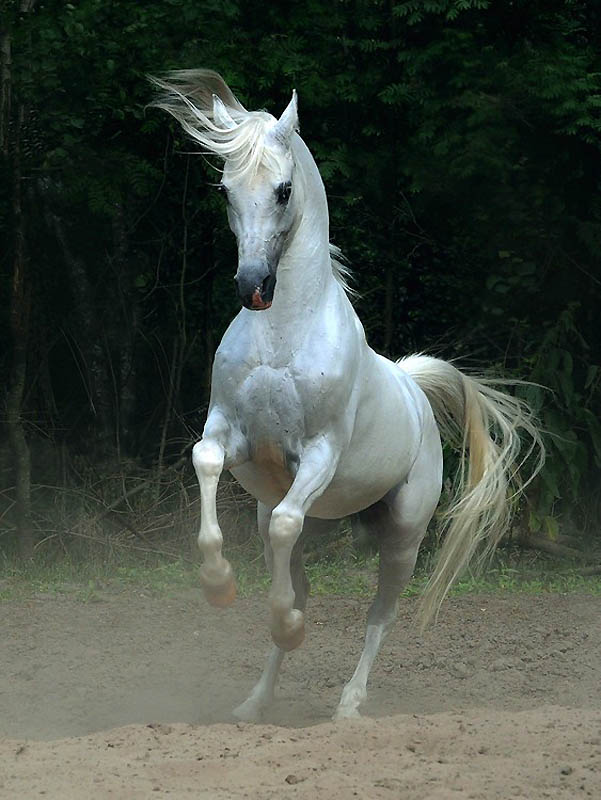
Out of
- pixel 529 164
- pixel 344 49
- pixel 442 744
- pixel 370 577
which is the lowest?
pixel 370 577

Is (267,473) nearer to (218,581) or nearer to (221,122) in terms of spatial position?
(218,581)

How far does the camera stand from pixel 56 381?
1015 centimetres

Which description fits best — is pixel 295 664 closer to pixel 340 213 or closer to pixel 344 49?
pixel 340 213

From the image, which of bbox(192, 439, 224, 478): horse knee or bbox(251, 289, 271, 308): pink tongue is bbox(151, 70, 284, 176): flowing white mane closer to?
bbox(251, 289, 271, 308): pink tongue

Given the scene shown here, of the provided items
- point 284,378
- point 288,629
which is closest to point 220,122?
point 284,378

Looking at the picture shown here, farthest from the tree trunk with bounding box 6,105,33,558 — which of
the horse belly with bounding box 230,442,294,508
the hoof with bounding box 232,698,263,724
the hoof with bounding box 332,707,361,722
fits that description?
the hoof with bounding box 332,707,361,722

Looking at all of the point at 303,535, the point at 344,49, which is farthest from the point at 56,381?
the point at 303,535

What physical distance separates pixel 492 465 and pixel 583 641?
1354mm

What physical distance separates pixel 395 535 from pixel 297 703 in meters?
1.01

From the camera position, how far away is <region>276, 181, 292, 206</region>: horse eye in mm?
4363

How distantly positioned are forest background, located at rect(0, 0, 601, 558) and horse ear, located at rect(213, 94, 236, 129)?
397 centimetres

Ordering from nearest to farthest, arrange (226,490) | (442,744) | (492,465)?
(442,744) < (492,465) < (226,490)

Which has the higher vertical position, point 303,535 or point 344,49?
point 344,49

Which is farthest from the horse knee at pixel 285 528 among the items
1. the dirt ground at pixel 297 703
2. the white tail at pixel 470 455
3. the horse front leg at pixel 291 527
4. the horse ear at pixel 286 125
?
the white tail at pixel 470 455
